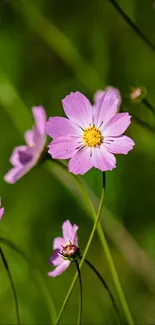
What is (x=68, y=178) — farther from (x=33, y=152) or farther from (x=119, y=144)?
(x=119, y=144)

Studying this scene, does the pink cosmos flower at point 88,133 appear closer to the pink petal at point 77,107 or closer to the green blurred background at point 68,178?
the pink petal at point 77,107

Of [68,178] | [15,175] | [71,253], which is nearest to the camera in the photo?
[71,253]

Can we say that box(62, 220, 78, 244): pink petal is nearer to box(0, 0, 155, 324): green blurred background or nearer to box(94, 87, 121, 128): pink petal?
box(94, 87, 121, 128): pink petal

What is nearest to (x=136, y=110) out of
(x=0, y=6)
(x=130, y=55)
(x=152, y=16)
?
(x=130, y=55)

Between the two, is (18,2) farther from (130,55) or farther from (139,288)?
(139,288)

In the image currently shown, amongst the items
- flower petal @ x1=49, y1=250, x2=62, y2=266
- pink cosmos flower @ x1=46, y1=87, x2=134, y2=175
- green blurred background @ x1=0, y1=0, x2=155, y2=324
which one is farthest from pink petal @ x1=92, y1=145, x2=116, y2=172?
green blurred background @ x1=0, y1=0, x2=155, y2=324

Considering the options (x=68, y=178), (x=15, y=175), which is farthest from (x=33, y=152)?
(x=68, y=178)
